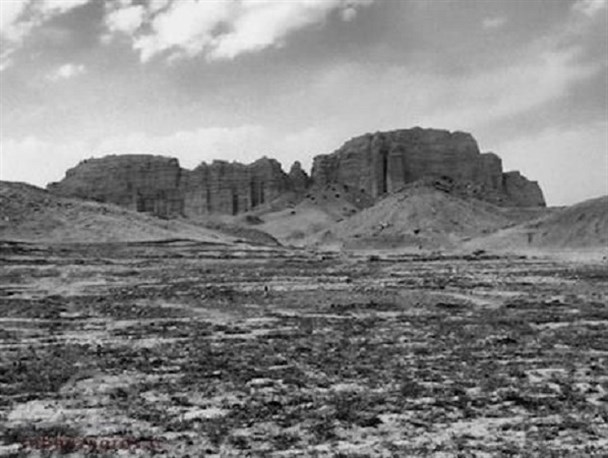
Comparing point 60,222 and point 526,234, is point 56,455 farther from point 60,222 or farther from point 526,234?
point 526,234

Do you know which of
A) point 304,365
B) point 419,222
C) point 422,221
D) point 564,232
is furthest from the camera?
point 419,222

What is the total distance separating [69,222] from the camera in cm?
10162

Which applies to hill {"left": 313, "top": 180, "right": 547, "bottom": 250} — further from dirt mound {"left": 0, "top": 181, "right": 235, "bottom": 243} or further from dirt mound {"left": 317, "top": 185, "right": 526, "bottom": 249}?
dirt mound {"left": 0, "top": 181, "right": 235, "bottom": 243}

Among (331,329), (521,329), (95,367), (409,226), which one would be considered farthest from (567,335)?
(409,226)

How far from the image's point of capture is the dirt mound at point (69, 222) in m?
95.8

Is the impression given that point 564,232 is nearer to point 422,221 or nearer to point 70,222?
point 422,221

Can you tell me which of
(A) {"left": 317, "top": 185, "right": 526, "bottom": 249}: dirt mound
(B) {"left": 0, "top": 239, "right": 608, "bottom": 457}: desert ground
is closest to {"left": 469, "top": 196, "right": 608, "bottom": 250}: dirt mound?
(A) {"left": 317, "top": 185, "right": 526, "bottom": 249}: dirt mound

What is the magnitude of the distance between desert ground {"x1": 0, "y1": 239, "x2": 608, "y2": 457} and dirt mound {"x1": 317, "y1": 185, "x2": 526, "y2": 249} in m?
87.9

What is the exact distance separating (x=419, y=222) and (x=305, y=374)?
12441cm

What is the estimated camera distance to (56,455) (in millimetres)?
10859

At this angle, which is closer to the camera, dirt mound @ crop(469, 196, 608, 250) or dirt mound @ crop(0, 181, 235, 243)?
dirt mound @ crop(0, 181, 235, 243)

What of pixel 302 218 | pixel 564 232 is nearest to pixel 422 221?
pixel 564 232

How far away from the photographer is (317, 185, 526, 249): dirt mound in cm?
12639

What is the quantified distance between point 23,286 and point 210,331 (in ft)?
80.2
